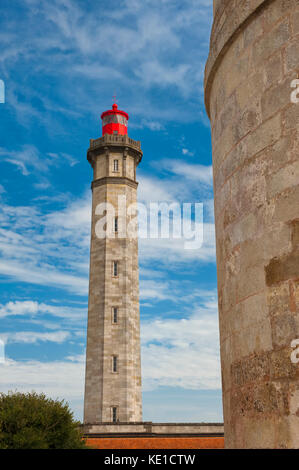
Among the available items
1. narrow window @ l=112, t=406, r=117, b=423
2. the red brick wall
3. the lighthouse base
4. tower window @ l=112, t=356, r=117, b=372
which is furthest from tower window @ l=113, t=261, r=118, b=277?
the red brick wall

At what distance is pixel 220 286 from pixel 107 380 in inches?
1013

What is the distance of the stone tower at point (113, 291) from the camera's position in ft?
98.6

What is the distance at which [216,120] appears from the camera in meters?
6.27

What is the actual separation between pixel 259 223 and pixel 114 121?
34651 millimetres

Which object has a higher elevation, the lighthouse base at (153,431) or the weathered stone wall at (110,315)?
the weathered stone wall at (110,315)

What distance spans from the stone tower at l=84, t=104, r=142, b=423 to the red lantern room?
1.34 metres

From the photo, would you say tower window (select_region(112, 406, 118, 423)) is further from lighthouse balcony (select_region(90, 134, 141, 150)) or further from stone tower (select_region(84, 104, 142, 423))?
lighthouse balcony (select_region(90, 134, 141, 150))

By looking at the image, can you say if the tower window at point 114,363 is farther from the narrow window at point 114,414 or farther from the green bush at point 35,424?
the green bush at point 35,424

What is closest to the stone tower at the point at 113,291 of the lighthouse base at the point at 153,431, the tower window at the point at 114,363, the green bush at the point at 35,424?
the tower window at the point at 114,363

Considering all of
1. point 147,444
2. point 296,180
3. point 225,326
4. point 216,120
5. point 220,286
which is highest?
point 216,120

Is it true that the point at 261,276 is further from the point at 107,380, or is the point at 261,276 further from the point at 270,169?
the point at 107,380

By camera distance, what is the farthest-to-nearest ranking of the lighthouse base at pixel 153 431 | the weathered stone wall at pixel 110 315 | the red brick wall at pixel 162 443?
the weathered stone wall at pixel 110 315, the lighthouse base at pixel 153 431, the red brick wall at pixel 162 443
